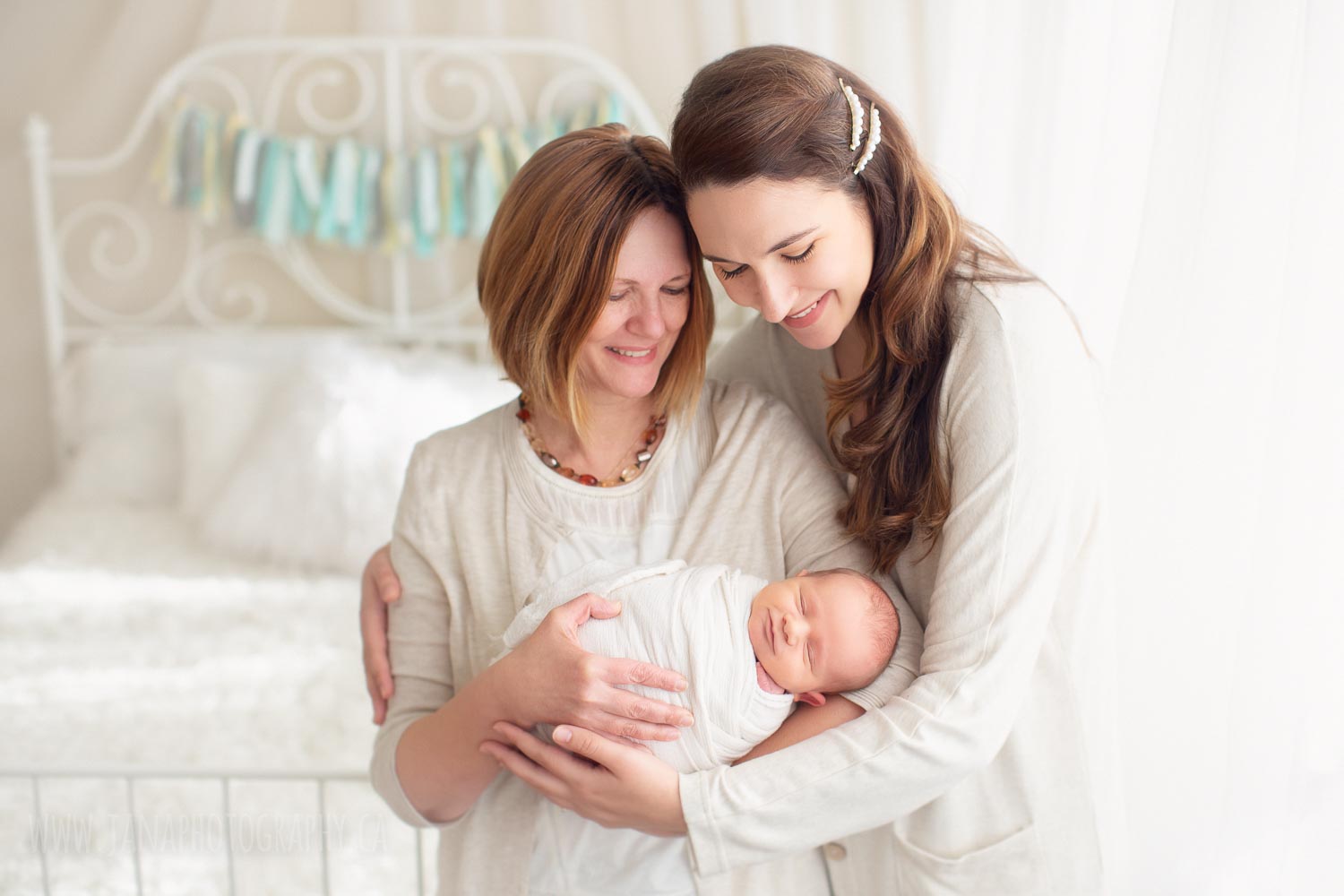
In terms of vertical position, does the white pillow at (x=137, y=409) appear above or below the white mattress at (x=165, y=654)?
above

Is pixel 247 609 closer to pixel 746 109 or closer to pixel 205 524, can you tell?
pixel 205 524

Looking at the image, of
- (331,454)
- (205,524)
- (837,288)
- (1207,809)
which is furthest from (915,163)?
(205,524)

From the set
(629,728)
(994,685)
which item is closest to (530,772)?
(629,728)

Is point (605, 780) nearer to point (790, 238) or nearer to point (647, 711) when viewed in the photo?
point (647, 711)

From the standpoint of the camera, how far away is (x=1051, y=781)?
1303 millimetres

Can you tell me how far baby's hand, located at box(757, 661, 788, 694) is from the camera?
1.27 m

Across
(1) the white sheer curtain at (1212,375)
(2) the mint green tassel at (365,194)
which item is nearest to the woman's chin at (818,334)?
(1) the white sheer curtain at (1212,375)

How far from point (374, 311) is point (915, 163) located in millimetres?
2401

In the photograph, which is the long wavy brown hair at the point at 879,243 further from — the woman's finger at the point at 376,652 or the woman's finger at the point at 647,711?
the woman's finger at the point at 376,652

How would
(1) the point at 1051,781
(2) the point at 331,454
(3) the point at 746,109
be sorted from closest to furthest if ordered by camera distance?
(3) the point at 746,109 < (1) the point at 1051,781 < (2) the point at 331,454

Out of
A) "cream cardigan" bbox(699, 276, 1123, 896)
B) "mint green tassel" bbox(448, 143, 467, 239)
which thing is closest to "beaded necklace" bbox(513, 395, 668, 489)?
"cream cardigan" bbox(699, 276, 1123, 896)

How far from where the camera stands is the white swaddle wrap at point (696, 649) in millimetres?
1224

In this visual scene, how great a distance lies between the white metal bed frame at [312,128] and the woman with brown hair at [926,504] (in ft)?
6.55

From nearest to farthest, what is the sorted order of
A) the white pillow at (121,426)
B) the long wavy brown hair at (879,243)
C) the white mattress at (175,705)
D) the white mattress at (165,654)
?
1. the long wavy brown hair at (879,243)
2. the white mattress at (175,705)
3. the white mattress at (165,654)
4. the white pillow at (121,426)
